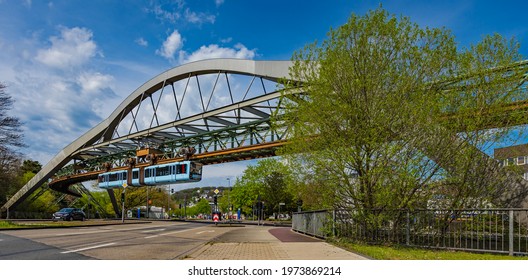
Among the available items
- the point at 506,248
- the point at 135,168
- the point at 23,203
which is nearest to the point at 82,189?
the point at 23,203

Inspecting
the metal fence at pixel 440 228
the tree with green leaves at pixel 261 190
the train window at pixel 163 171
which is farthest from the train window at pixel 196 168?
the tree with green leaves at pixel 261 190

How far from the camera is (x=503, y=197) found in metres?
15.7

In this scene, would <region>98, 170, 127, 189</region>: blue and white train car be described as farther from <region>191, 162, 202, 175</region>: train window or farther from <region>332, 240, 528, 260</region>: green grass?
<region>332, 240, 528, 260</region>: green grass

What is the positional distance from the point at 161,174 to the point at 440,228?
1388 inches

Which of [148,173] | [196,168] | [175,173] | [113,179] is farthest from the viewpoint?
[113,179]

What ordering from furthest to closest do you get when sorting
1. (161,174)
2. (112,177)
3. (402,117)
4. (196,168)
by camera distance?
(112,177)
(161,174)
(196,168)
(402,117)

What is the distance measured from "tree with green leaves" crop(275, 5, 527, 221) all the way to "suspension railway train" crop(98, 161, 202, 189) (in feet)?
92.6

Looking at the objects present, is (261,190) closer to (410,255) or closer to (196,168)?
(196,168)

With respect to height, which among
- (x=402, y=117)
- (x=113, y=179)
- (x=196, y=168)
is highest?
(x=402, y=117)

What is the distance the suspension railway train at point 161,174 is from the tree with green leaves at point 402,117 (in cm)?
2824

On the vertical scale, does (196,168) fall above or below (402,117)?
below

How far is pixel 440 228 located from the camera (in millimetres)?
14664

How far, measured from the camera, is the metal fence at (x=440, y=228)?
41.0ft

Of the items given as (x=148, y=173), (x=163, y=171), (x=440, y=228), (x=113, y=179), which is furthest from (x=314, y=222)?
(x=113, y=179)
